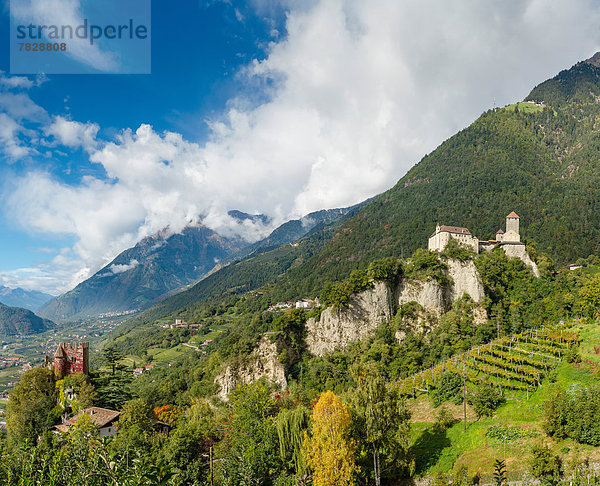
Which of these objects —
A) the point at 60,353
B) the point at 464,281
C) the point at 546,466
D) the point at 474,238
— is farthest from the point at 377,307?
the point at 60,353

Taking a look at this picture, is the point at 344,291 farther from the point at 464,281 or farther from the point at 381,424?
the point at 381,424

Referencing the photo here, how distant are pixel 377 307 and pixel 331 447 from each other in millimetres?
37438

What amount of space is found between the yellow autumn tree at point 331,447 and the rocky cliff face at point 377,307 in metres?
31.9

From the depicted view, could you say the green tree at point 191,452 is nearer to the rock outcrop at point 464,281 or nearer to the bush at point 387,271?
the bush at point 387,271

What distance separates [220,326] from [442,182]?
112406 millimetres

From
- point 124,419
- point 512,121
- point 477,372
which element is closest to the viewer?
point 124,419

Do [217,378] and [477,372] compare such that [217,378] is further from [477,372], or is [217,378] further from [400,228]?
[400,228]

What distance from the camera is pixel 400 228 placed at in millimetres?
126438

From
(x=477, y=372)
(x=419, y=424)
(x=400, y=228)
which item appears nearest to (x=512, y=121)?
(x=400, y=228)

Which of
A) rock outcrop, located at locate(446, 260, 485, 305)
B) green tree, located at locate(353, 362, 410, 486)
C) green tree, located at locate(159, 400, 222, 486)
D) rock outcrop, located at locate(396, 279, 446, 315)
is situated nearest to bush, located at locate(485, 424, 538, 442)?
green tree, located at locate(353, 362, 410, 486)

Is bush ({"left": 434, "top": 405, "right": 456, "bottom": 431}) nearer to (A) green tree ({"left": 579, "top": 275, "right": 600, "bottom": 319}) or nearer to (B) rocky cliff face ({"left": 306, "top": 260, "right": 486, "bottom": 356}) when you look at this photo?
(B) rocky cliff face ({"left": 306, "top": 260, "right": 486, "bottom": 356})

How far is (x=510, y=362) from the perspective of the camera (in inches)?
1729

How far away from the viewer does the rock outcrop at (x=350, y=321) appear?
60.9 m

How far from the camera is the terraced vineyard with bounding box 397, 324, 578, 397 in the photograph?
40.3m
